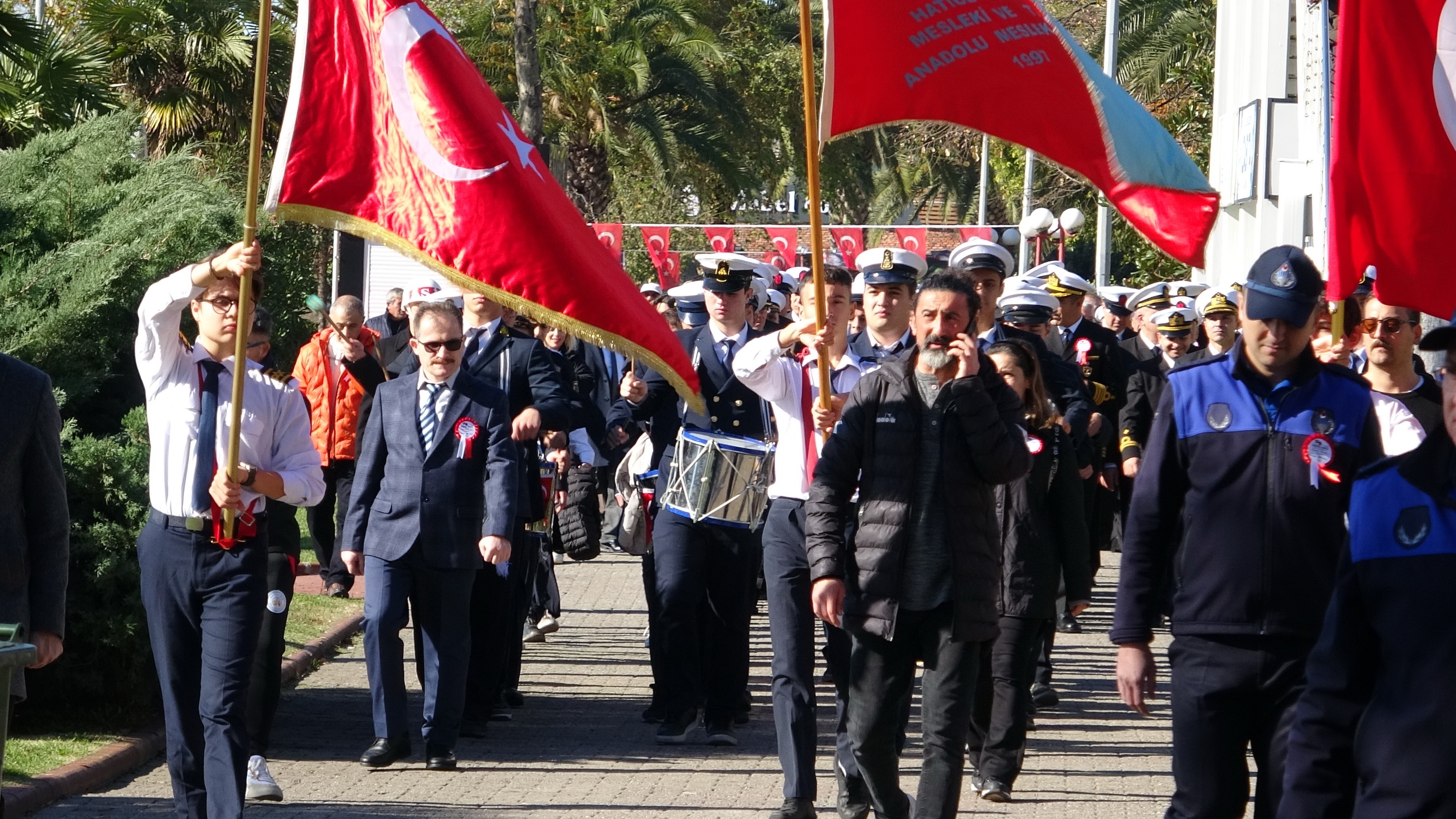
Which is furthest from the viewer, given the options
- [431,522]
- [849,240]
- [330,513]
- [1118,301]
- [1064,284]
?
[849,240]

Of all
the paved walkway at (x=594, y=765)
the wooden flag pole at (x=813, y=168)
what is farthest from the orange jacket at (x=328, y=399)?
the wooden flag pole at (x=813, y=168)

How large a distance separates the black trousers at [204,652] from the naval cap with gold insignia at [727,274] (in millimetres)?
2910

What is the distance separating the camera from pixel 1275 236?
2414 centimetres

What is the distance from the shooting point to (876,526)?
6234mm

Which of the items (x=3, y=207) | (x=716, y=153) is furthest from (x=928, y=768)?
(x=716, y=153)

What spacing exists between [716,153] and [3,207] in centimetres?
2482

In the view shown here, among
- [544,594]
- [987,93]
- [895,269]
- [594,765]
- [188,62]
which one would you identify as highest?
[188,62]

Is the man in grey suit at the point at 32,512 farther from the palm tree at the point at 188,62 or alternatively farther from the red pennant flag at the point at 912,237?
the red pennant flag at the point at 912,237

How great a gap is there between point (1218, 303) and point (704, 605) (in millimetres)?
4089

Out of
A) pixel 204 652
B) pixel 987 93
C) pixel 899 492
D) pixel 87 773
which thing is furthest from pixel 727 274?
pixel 87 773

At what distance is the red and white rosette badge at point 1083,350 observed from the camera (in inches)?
475

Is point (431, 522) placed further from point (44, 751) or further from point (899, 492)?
point (899, 492)

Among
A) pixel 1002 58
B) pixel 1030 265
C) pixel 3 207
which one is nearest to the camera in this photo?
pixel 1002 58

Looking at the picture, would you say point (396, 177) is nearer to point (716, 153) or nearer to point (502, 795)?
point (502, 795)
